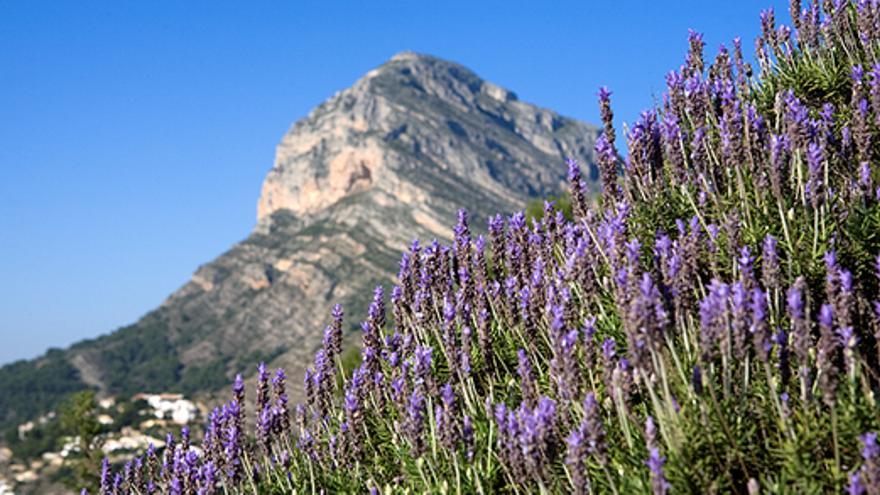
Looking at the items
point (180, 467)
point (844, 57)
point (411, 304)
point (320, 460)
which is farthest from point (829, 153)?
point (180, 467)

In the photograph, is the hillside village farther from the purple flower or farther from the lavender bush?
the purple flower

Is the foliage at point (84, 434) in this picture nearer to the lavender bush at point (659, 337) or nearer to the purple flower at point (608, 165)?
the lavender bush at point (659, 337)

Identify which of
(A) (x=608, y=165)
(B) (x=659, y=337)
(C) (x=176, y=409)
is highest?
(A) (x=608, y=165)

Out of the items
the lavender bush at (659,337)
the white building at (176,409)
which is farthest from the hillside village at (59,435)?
the lavender bush at (659,337)

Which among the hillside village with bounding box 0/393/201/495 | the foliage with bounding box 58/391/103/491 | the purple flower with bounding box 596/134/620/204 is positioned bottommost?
the hillside village with bounding box 0/393/201/495

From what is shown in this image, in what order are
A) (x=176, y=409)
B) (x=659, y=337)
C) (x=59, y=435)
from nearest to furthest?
(x=659, y=337) → (x=176, y=409) → (x=59, y=435)

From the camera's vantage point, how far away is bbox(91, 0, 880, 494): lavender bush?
10.4ft

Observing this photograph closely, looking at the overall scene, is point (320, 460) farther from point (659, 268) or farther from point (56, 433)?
point (56, 433)

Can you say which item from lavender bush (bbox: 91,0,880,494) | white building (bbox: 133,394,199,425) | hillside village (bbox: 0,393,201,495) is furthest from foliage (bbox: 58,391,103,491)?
hillside village (bbox: 0,393,201,495)

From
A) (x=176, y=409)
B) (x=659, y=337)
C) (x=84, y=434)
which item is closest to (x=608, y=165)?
(x=659, y=337)

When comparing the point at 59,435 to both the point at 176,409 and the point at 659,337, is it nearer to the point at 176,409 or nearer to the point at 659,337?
the point at 176,409

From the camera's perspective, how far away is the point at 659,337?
309 centimetres

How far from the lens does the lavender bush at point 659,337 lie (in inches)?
125

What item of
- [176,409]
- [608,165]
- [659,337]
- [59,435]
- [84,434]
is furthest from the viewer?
[59,435]
